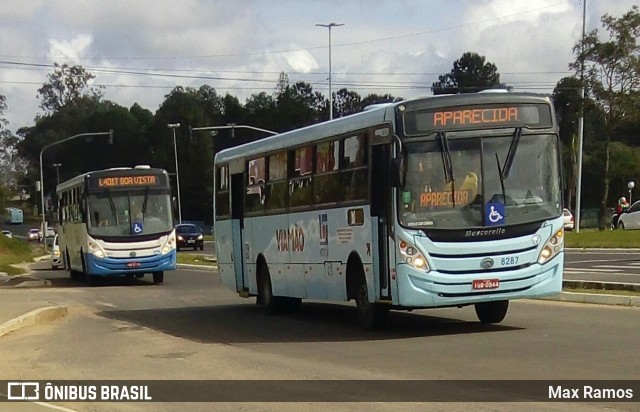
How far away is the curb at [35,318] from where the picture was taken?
1869 centimetres

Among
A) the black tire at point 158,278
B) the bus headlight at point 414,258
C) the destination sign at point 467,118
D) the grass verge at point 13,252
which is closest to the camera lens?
the bus headlight at point 414,258

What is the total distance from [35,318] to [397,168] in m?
8.74

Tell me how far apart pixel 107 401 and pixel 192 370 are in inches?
84.1

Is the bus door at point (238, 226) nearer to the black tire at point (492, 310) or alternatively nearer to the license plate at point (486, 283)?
the black tire at point (492, 310)

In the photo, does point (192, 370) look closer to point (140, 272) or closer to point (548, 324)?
point (548, 324)

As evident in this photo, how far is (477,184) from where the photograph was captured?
49.3 ft

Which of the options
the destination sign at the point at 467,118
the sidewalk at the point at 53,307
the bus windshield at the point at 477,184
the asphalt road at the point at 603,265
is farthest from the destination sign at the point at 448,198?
the asphalt road at the point at 603,265

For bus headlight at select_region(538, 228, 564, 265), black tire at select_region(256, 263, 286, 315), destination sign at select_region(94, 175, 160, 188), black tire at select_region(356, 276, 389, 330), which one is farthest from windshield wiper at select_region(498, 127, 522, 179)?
destination sign at select_region(94, 175, 160, 188)

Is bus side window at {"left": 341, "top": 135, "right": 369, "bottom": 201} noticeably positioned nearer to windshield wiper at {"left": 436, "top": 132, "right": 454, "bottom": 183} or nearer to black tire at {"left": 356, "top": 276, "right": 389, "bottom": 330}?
black tire at {"left": 356, "top": 276, "right": 389, "bottom": 330}

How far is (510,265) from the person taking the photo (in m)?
15.1

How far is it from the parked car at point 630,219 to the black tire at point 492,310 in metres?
40.8

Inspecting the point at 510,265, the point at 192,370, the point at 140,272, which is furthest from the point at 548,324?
the point at 140,272

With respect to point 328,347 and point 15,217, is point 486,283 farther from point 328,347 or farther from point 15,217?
point 15,217

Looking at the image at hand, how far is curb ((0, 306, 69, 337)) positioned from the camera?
18688mm
